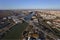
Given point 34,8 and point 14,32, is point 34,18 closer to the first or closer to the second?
point 34,8

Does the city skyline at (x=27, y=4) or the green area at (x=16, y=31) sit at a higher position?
the city skyline at (x=27, y=4)

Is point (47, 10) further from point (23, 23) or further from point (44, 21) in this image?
point (23, 23)

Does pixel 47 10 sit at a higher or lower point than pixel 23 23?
higher

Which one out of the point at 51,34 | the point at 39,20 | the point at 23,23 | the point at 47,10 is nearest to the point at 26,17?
the point at 23,23

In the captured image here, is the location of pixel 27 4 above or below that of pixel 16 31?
above

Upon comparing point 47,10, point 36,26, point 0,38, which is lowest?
point 0,38

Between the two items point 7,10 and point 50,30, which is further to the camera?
point 7,10

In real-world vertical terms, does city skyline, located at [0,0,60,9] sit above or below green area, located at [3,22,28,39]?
above
